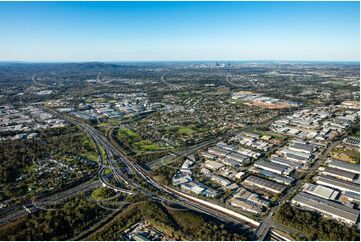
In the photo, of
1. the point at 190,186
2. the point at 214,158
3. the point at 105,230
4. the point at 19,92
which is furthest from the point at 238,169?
the point at 19,92

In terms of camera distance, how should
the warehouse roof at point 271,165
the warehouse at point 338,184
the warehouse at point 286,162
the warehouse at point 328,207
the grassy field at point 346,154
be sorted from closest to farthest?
1. the warehouse at point 328,207
2. the warehouse at point 338,184
3. the warehouse roof at point 271,165
4. the warehouse at point 286,162
5. the grassy field at point 346,154

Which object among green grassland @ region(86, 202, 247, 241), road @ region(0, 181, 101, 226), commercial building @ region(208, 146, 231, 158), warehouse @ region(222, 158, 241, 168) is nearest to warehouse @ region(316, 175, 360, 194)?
warehouse @ region(222, 158, 241, 168)

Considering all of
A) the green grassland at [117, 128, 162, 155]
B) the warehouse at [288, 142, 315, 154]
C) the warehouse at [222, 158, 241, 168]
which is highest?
the warehouse at [288, 142, 315, 154]

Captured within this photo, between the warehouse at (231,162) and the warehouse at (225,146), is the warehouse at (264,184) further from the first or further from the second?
the warehouse at (225,146)

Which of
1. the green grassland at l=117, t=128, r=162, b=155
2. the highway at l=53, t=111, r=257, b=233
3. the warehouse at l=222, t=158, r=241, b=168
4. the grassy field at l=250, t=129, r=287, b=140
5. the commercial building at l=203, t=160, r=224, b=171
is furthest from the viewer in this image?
the grassy field at l=250, t=129, r=287, b=140

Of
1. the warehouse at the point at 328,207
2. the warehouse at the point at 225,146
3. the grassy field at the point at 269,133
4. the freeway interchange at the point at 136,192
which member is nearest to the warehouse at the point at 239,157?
the warehouse at the point at 225,146

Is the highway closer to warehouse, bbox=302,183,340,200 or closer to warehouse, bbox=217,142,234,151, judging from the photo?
warehouse, bbox=302,183,340,200
